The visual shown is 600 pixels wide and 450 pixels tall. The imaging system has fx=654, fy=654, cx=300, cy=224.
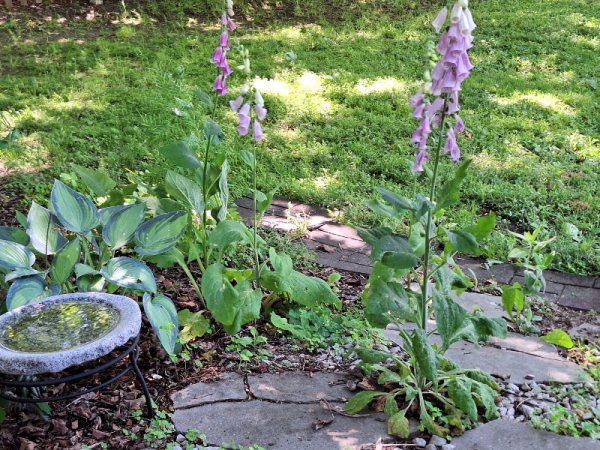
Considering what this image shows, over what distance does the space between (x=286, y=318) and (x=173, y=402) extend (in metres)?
0.80

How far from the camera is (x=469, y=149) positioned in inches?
216

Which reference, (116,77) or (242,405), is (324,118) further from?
(242,405)

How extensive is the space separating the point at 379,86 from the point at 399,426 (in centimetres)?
478

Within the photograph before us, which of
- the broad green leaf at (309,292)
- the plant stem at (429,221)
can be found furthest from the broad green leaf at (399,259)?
the broad green leaf at (309,292)

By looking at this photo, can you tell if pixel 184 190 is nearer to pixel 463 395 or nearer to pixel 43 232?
pixel 43 232

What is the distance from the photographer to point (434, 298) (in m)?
2.49

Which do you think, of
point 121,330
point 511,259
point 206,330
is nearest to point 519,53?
point 511,259

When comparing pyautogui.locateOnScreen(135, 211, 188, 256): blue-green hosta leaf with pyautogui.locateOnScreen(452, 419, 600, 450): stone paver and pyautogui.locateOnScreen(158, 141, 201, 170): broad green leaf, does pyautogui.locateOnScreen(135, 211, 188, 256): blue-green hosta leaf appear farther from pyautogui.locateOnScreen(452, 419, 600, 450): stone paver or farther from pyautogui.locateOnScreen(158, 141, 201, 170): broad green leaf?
pyautogui.locateOnScreen(452, 419, 600, 450): stone paver

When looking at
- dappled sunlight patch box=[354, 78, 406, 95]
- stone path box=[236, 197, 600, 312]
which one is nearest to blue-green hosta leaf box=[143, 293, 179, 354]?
stone path box=[236, 197, 600, 312]

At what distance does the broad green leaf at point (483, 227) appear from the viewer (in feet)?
7.96

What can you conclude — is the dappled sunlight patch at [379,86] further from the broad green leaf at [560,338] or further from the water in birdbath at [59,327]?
the water in birdbath at [59,327]

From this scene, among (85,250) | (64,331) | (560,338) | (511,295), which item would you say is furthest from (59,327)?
(560,338)

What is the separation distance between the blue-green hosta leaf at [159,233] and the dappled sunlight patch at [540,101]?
14.3 ft

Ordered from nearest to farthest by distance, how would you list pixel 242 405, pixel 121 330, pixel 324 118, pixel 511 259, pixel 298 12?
pixel 121 330, pixel 242 405, pixel 511 259, pixel 324 118, pixel 298 12
